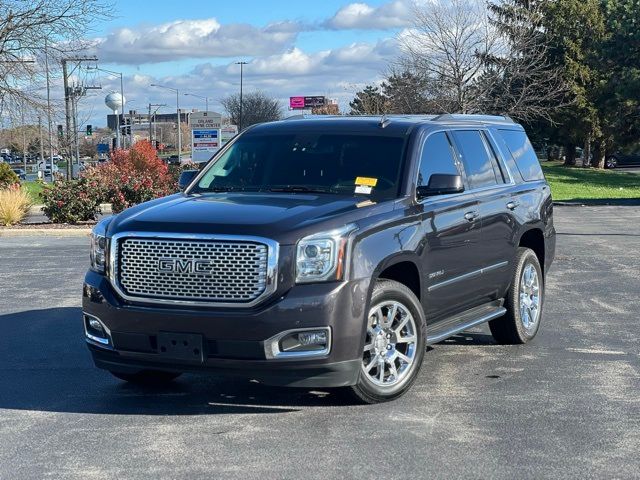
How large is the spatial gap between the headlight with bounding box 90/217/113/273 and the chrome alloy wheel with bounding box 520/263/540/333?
12.8ft

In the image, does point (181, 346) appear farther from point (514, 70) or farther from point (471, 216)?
point (514, 70)

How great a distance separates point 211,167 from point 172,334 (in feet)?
7.21

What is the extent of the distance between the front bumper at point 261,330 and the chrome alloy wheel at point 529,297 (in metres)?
3.01

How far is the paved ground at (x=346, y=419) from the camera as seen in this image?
199 inches

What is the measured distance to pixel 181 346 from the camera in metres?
5.76

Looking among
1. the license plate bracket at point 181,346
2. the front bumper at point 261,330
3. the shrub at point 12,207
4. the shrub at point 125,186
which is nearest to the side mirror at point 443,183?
the front bumper at point 261,330

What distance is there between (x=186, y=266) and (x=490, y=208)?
3032mm

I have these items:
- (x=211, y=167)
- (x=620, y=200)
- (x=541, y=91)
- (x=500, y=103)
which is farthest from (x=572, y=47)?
(x=211, y=167)

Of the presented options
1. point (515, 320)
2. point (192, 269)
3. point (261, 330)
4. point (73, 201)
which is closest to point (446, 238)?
point (515, 320)

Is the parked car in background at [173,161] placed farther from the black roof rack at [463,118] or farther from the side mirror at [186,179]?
the side mirror at [186,179]

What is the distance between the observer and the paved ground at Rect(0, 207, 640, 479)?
506 cm

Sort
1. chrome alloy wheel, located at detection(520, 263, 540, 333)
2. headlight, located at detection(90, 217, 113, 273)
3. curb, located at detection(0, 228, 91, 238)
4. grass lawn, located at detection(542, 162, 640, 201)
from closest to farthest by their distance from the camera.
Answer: headlight, located at detection(90, 217, 113, 273) < chrome alloy wheel, located at detection(520, 263, 540, 333) < curb, located at detection(0, 228, 91, 238) < grass lawn, located at detection(542, 162, 640, 201)

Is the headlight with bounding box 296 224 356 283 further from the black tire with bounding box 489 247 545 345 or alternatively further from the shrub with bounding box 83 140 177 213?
the shrub with bounding box 83 140 177 213

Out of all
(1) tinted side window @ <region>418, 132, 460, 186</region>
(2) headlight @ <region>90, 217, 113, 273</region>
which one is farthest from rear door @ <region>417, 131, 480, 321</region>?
(2) headlight @ <region>90, 217, 113, 273</region>
